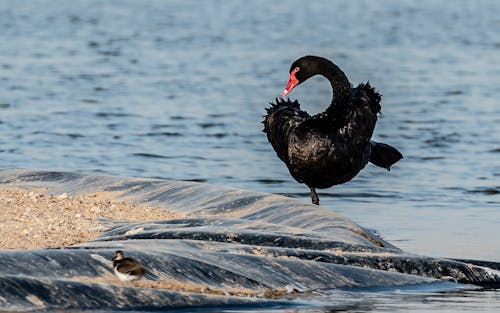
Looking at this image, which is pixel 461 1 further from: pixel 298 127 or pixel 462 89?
pixel 298 127

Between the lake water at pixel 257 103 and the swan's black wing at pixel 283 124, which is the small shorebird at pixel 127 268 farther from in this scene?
the swan's black wing at pixel 283 124

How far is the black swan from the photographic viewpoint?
35.7ft

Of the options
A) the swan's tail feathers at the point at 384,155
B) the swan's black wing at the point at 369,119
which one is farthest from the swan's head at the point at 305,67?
the swan's tail feathers at the point at 384,155

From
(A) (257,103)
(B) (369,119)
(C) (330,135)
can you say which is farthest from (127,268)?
(A) (257,103)

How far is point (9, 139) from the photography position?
16.3 meters

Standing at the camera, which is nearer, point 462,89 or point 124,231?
point 124,231

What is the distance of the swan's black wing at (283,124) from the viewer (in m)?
11.2

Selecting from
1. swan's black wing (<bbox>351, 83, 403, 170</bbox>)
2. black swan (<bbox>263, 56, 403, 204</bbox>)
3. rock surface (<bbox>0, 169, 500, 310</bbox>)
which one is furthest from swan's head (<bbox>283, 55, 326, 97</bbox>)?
rock surface (<bbox>0, 169, 500, 310</bbox>)

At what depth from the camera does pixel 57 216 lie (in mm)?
9297

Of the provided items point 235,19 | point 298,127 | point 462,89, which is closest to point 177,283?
point 298,127

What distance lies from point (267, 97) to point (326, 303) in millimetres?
13503

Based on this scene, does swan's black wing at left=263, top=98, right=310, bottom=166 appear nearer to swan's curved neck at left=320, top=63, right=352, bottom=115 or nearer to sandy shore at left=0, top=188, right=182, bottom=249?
swan's curved neck at left=320, top=63, right=352, bottom=115

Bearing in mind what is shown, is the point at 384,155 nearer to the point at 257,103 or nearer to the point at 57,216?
the point at 57,216

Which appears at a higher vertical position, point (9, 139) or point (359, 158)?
point (359, 158)
